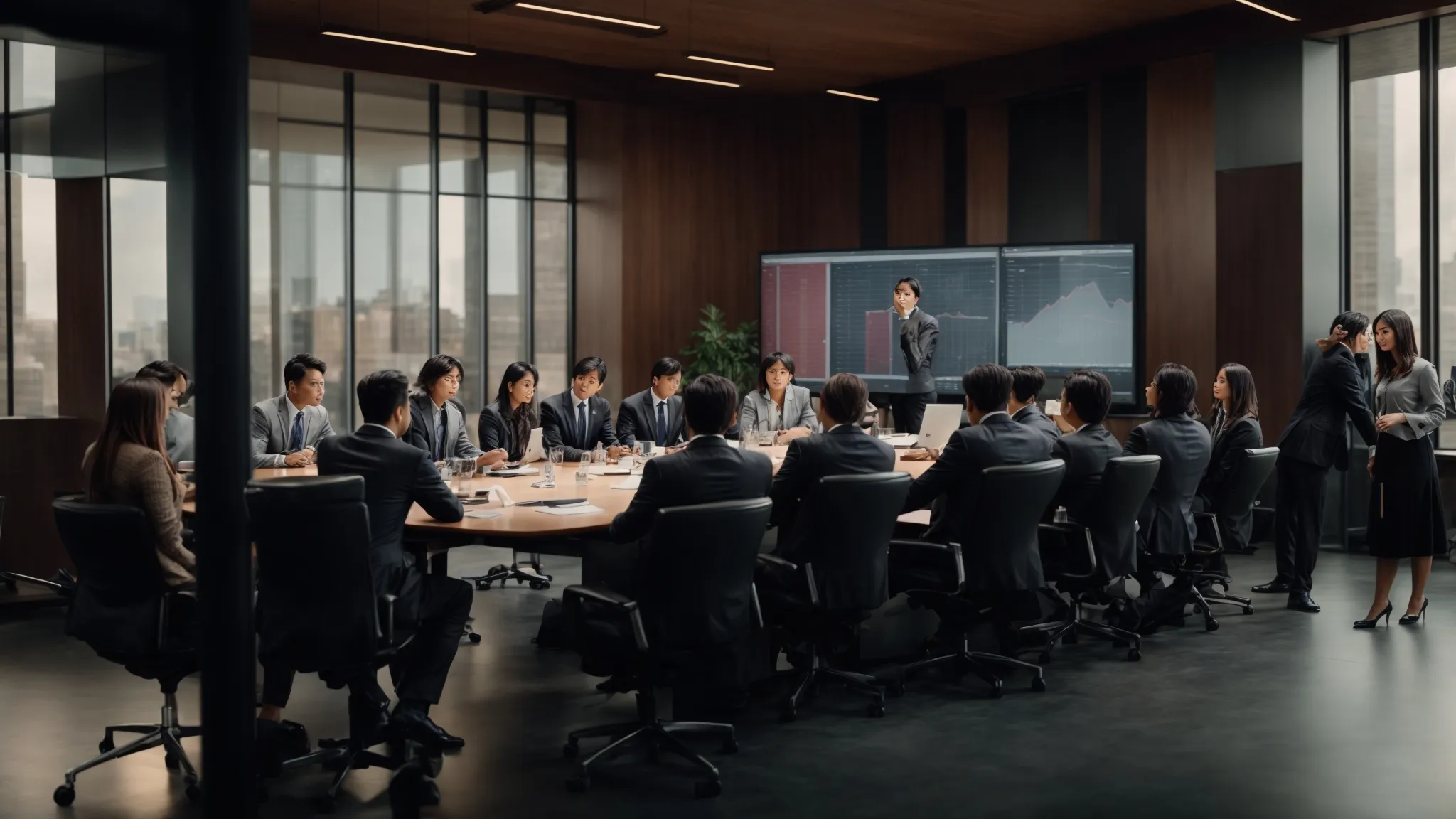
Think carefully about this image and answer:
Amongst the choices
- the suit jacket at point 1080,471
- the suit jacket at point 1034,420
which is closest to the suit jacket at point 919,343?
the suit jacket at point 1034,420

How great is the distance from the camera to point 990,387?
5.82 m

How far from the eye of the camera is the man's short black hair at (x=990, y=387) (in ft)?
19.0

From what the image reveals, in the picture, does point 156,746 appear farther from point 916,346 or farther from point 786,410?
point 916,346

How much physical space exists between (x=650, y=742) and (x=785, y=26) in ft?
22.3

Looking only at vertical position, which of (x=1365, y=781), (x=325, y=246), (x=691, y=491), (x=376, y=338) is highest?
(x=325, y=246)

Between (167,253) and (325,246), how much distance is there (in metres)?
1.38

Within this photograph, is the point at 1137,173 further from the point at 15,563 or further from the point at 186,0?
the point at 186,0

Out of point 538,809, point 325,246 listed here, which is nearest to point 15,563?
point 325,246

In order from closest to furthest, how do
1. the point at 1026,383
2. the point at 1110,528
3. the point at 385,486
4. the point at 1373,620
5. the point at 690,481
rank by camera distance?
1. the point at 385,486
2. the point at 690,481
3. the point at 1110,528
4. the point at 1026,383
5. the point at 1373,620

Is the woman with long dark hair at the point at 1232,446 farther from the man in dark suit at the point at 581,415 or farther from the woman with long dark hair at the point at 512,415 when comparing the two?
the woman with long dark hair at the point at 512,415

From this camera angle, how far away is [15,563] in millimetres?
7930

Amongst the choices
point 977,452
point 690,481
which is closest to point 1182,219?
point 977,452

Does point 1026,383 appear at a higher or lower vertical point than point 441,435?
higher

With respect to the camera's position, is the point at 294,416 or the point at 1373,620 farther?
the point at 294,416
